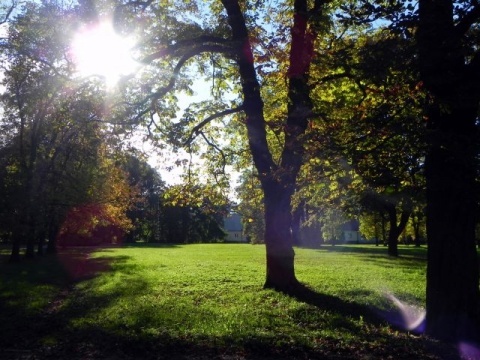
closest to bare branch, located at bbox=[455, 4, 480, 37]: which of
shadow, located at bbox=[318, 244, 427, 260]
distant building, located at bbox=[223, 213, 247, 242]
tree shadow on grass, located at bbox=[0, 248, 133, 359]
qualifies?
tree shadow on grass, located at bbox=[0, 248, 133, 359]

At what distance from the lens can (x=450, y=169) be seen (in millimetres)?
7418

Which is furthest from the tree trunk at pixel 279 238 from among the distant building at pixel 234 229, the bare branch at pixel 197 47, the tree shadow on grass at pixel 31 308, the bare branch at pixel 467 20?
the distant building at pixel 234 229

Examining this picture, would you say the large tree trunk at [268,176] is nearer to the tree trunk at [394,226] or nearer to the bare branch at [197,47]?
the bare branch at [197,47]

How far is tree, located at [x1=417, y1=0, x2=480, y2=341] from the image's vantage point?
272 inches

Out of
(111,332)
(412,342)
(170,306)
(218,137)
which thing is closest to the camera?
(412,342)

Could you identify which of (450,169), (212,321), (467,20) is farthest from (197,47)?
(450,169)

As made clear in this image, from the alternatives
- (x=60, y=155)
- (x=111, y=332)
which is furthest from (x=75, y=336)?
(x=60, y=155)

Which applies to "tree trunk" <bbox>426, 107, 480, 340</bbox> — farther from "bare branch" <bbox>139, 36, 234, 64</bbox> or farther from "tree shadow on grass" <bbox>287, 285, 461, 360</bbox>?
"bare branch" <bbox>139, 36, 234, 64</bbox>

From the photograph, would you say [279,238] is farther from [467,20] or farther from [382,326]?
[467,20]

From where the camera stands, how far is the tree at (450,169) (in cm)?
691

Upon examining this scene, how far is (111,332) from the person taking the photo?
8117 millimetres

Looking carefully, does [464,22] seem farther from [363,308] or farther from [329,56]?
[363,308]

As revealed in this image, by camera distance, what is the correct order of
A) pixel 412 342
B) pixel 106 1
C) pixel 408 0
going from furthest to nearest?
pixel 106 1 → pixel 412 342 → pixel 408 0

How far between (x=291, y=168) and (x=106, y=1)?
22.4ft
